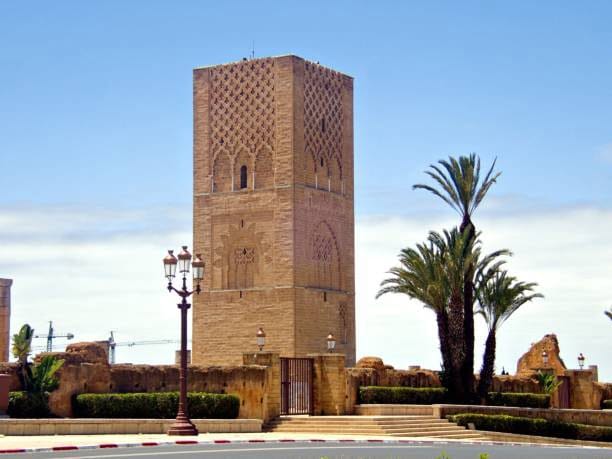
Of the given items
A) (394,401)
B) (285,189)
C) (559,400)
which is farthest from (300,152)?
(394,401)

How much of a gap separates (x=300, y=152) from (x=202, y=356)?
8931mm

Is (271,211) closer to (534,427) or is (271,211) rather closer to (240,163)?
(240,163)

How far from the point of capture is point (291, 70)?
175 ft

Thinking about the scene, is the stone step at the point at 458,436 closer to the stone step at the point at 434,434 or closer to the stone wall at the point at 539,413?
the stone step at the point at 434,434

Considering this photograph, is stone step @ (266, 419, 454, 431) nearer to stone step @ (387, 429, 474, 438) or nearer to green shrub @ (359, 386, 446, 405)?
stone step @ (387, 429, 474, 438)

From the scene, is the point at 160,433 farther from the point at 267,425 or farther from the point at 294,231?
the point at 294,231

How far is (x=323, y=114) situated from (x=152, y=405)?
2615 cm

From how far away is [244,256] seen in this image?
178ft

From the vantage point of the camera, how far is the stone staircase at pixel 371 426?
1232 inches

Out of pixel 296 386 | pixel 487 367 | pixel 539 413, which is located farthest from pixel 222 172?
pixel 539 413

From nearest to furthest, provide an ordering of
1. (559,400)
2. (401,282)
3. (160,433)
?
(160,433) < (401,282) < (559,400)

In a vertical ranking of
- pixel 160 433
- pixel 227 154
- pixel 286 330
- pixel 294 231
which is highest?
pixel 227 154

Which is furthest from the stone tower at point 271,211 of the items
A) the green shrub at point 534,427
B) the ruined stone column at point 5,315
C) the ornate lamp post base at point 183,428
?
the ornate lamp post base at point 183,428

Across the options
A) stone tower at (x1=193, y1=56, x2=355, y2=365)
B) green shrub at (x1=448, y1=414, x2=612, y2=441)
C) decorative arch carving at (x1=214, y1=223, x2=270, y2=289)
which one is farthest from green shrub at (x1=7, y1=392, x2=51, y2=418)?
decorative arch carving at (x1=214, y1=223, x2=270, y2=289)
